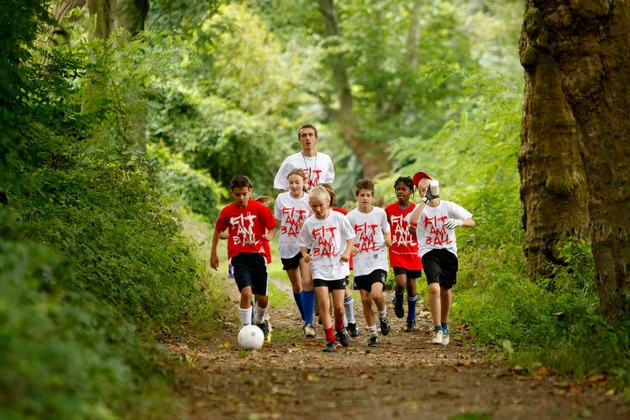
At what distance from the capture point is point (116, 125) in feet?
47.6

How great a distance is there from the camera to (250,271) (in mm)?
11039

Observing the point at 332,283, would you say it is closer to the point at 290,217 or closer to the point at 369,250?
the point at 369,250

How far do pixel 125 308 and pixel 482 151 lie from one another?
32.8 feet

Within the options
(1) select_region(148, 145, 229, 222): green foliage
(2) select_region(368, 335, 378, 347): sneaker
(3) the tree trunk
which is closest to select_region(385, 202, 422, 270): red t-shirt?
(2) select_region(368, 335, 378, 347): sneaker

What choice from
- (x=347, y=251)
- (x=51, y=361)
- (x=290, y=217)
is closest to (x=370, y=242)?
(x=347, y=251)

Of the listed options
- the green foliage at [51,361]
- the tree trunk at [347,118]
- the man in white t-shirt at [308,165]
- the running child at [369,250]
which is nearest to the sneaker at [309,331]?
the running child at [369,250]

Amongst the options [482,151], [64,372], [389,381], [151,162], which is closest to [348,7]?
[482,151]

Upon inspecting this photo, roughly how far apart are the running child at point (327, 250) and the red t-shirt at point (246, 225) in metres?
0.59

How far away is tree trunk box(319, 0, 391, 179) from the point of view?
3584 cm

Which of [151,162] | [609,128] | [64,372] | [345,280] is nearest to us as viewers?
[64,372]

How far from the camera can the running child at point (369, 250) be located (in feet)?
37.5

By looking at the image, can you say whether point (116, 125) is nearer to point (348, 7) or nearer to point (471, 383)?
point (471, 383)

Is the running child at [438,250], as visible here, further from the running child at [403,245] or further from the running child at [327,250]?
the running child at [327,250]

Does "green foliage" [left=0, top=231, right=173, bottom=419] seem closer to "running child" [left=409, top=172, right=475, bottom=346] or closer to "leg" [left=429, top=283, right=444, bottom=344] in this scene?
"leg" [left=429, top=283, right=444, bottom=344]
